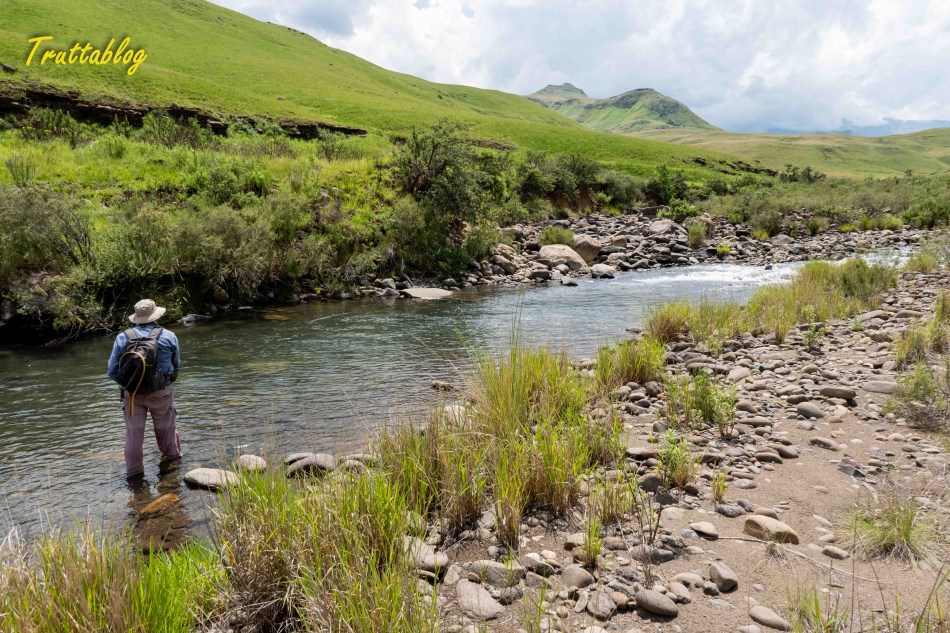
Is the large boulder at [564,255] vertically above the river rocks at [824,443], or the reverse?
the large boulder at [564,255]

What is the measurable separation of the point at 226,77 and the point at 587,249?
7490 centimetres

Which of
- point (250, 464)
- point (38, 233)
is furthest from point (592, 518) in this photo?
point (38, 233)

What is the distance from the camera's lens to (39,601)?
2.68 metres

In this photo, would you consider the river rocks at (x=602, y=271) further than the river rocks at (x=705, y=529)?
Yes

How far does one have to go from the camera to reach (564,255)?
28766 millimetres

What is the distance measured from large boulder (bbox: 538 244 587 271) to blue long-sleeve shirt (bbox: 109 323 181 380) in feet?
75.4

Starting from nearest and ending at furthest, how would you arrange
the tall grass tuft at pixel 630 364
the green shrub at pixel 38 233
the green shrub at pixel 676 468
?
the green shrub at pixel 676 468, the tall grass tuft at pixel 630 364, the green shrub at pixel 38 233

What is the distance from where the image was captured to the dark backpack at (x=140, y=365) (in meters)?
6.67

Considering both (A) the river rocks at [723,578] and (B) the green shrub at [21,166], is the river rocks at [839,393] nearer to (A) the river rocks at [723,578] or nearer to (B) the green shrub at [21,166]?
(A) the river rocks at [723,578]

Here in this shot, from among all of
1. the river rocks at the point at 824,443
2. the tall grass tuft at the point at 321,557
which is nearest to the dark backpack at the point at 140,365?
the tall grass tuft at the point at 321,557

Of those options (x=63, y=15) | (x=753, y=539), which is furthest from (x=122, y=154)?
(x=63, y=15)

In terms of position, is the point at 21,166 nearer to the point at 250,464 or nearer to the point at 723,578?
the point at 250,464

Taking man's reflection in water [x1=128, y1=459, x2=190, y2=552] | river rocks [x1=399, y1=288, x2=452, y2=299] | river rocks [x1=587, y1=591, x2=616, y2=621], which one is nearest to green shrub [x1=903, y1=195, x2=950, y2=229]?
river rocks [x1=399, y1=288, x2=452, y2=299]

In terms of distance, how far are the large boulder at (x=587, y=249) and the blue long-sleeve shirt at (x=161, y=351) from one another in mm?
25908
